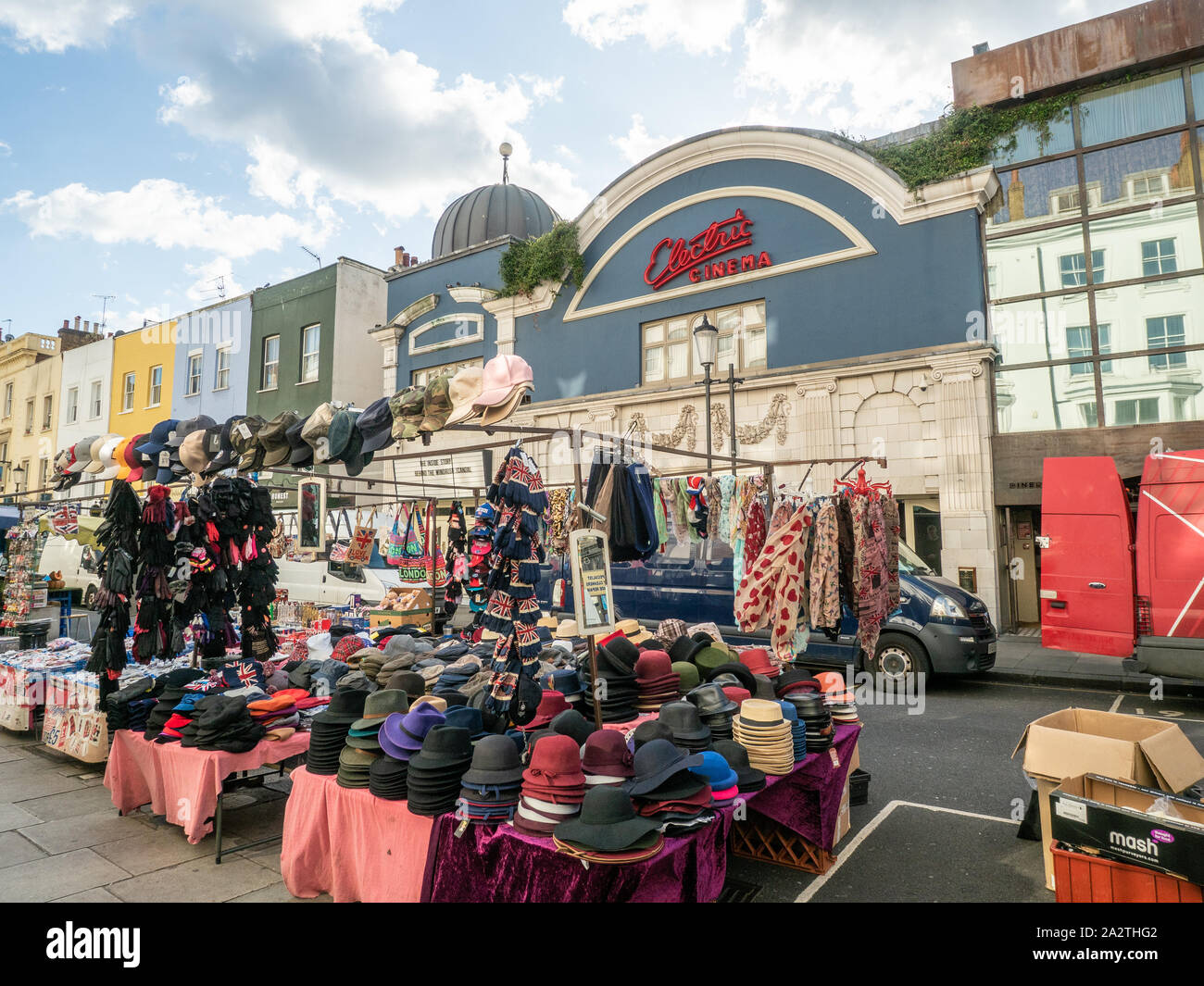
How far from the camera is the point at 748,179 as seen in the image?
16.3 metres

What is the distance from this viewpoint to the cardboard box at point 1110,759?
4.11 m

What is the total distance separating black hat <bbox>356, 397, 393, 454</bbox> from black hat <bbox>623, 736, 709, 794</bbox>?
10.3 feet

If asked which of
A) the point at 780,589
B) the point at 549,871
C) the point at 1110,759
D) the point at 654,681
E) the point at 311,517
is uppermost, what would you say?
the point at 311,517

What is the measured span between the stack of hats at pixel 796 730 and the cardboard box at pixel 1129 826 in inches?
53.3

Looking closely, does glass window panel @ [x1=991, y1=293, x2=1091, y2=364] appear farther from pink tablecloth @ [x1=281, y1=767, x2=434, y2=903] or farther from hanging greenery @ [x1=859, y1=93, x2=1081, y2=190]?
pink tablecloth @ [x1=281, y1=767, x2=434, y2=903]

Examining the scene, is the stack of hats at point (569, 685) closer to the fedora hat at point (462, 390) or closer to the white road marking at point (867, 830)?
the white road marking at point (867, 830)

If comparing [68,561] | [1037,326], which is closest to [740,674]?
[1037,326]

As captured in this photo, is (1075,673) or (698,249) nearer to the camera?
(1075,673)

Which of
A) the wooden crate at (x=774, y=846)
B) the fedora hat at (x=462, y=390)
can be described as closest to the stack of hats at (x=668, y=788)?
the wooden crate at (x=774, y=846)

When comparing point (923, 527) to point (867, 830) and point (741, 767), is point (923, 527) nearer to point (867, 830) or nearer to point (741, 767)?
point (867, 830)

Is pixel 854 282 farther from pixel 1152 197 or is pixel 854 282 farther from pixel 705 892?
pixel 705 892

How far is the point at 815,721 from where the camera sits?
4613 millimetres

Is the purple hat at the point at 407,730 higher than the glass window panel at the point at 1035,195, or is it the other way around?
the glass window panel at the point at 1035,195

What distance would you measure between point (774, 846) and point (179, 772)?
4.30m
